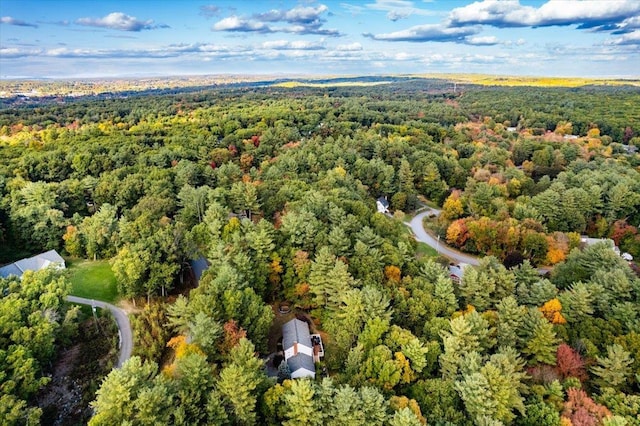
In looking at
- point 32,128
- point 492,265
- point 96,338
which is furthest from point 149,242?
point 32,128

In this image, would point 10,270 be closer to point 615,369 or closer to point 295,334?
point 295,334

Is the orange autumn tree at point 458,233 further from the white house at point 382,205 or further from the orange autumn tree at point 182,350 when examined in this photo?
the orange autumn tree at point 182,350

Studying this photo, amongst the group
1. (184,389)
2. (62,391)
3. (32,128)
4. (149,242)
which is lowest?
(62,391)

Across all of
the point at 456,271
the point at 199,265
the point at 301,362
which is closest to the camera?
the point at 301,362

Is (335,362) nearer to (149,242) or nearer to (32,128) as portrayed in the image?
(149,242)

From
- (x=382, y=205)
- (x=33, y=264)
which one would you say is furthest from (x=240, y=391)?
(x=382, y=205)

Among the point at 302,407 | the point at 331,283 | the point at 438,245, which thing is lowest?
the point at 438,245

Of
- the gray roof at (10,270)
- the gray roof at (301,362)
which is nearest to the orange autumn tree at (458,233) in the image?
the gray roof at (301,362)

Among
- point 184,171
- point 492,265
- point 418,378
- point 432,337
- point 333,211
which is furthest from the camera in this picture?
point 184,171
